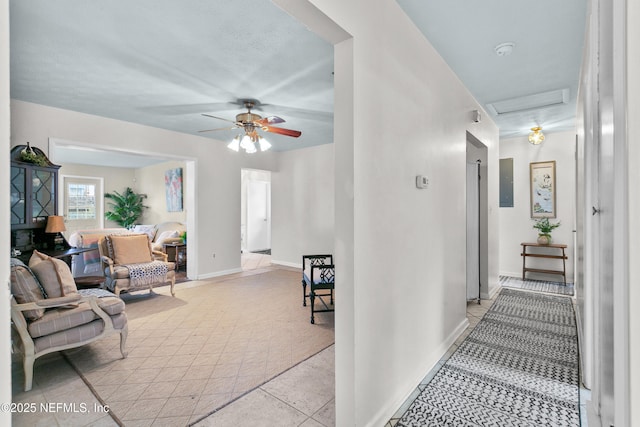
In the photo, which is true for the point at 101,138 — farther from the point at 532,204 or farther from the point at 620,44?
the point at 532,204

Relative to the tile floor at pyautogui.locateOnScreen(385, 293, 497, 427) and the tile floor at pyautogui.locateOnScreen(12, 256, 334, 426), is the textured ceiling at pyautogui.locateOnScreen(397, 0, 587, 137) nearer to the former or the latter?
the tile floor at pyautogui.locateOnScreen(385, 293, 497, 427)

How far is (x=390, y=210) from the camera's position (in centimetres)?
190

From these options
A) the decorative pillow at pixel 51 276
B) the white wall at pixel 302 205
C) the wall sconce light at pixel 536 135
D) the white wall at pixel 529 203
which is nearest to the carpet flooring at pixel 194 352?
the decorative pillow at pixel 51 276

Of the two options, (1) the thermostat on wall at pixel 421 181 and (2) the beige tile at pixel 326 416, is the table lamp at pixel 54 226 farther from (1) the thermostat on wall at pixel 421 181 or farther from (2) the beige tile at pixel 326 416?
(1) the thermostat on wall at pixel 421 181

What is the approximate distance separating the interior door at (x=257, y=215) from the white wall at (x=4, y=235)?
8744 millimetres

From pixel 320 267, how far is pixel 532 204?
439 cm

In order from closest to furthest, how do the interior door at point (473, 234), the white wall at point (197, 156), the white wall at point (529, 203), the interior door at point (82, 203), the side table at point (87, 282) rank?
1. the side table at point (87, 282)
2. the white wall at point (197, 156)
3. the interior door at point (473, 234)
4. the white wall at point (529, 203)
5. the interior door at point (82, 203)

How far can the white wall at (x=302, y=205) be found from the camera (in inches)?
245

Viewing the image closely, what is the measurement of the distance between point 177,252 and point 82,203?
459cm

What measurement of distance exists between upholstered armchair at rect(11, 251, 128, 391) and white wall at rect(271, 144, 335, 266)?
4.09 meters

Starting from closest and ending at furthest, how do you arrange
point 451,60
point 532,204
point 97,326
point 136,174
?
point 97,326 → point 451,60 → point 532,204 → point 136,174

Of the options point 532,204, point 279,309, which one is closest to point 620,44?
point 279,309

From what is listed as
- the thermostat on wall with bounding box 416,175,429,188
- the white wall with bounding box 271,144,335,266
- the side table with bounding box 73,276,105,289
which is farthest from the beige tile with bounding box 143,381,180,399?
the white wall with bounding box 271,144,335,266

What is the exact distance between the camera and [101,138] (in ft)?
13.9
